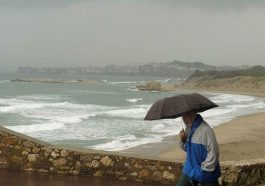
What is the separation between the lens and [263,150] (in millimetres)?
18078

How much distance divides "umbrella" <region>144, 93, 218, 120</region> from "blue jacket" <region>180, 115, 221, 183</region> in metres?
0.13

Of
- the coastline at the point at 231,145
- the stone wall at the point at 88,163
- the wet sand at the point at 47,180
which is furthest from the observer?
the coastline at the point at 231,145

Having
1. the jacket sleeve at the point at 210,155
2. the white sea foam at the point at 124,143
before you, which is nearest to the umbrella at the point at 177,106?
the jacket sleeve at the point at 210,155

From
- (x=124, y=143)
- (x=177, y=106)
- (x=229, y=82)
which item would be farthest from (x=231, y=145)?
(x=229, y=82)

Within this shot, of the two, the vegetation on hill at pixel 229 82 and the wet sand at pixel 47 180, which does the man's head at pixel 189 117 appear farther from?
the vegetation on hill at pixel 229 82

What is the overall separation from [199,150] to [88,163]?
3440 millimetres

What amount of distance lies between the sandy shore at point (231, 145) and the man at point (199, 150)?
8.66 metres

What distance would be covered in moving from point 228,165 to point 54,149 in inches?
106

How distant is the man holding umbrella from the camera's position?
4.36 metres

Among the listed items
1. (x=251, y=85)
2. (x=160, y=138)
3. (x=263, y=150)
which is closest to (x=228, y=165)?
(x=263, y=150)

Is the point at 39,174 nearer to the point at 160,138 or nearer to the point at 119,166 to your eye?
the point at 119,166

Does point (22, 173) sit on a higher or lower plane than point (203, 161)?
lower

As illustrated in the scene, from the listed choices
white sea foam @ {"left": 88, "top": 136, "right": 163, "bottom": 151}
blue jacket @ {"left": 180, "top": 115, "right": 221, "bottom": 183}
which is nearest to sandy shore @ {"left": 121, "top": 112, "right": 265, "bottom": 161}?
white sea foam @ {"left": 88, "top": 136, "right": 163, "bottom": 151}

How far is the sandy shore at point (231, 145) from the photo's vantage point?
17.0 m
